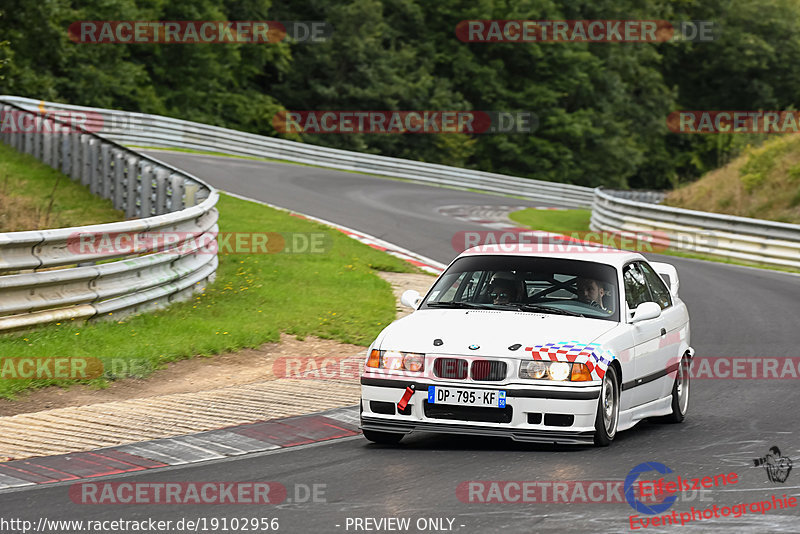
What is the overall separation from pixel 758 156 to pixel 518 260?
25.0 metres

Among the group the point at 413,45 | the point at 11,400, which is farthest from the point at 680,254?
the point at 413,45

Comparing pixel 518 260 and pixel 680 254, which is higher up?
pixel 518 260

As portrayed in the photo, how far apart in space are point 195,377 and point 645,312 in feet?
14.0

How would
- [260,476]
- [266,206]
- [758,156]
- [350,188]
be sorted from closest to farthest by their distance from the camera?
[260,476] → [266,206] → [758,156] → [350,188]

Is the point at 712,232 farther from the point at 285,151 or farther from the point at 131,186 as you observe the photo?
the point at 285,151

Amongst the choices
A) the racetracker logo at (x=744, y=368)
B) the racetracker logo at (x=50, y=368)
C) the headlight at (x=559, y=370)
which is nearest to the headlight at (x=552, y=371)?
the headlight at (x=559, y=370)

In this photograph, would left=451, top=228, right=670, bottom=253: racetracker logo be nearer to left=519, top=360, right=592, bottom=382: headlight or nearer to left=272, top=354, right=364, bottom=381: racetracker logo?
left=272, top=354, right=364, bottom=381: racetracker logo

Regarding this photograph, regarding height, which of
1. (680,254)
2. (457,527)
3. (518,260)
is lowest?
(680,254)

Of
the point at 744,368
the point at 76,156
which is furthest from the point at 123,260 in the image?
the point at 76,156

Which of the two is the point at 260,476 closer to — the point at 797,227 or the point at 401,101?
the point at 797,227

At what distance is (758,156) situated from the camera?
32688mm

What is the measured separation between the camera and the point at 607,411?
27.5ft

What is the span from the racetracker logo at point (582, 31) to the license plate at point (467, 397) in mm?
59593

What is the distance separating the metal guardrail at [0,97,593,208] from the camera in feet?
127
